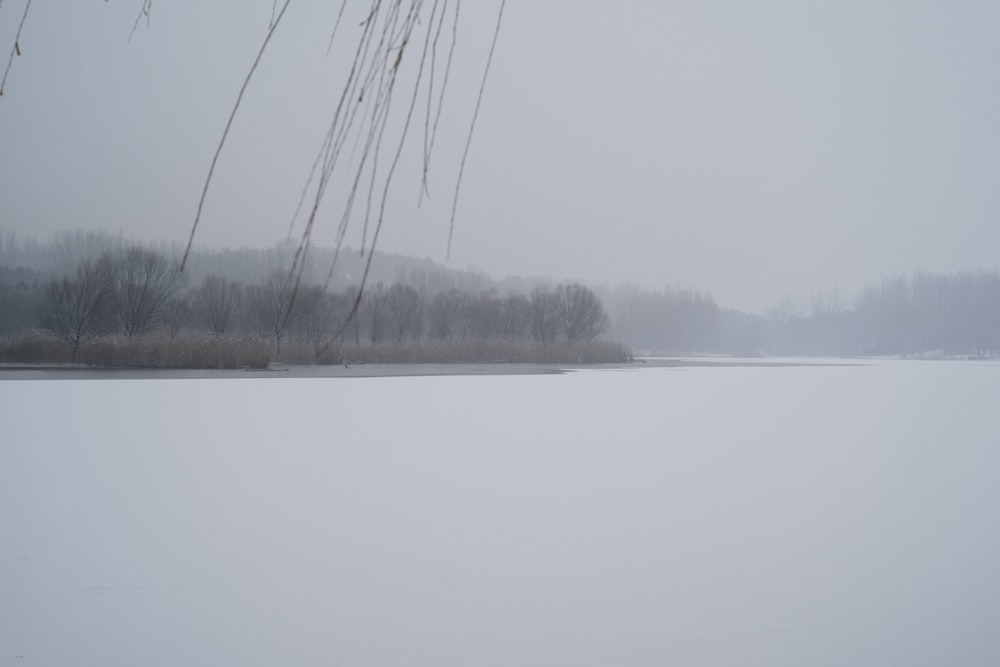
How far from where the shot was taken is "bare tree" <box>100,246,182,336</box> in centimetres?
2678

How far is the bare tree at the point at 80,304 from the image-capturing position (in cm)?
2386

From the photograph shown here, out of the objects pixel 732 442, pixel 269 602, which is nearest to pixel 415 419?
pixel 732 442

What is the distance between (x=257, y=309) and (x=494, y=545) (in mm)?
33154

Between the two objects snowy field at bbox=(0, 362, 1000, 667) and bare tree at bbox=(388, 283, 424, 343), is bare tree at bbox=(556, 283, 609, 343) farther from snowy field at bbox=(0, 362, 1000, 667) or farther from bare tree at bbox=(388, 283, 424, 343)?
snowy field at bbox=(0, 362, 1000, 667)

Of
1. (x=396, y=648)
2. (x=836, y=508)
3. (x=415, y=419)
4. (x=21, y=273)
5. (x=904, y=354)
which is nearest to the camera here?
(x=396, y=648)

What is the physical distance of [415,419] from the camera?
8.49 m

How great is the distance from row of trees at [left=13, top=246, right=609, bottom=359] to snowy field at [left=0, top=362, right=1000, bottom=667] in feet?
63.5

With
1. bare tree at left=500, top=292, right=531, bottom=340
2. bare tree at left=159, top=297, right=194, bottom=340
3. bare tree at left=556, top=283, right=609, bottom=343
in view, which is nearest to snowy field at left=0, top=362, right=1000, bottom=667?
bare tree at left=159, top=297, right=194, bottom=340

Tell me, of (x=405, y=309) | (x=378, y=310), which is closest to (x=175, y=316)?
(x=378, y=310)

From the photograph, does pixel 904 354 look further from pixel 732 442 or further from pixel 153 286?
pixel 732 442

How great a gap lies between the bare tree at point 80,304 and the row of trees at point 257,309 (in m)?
0.04

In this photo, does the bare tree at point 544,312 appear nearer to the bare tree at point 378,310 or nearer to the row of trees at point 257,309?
the row of trees at point 257,309

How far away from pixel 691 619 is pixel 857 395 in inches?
440

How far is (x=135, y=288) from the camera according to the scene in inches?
1082
